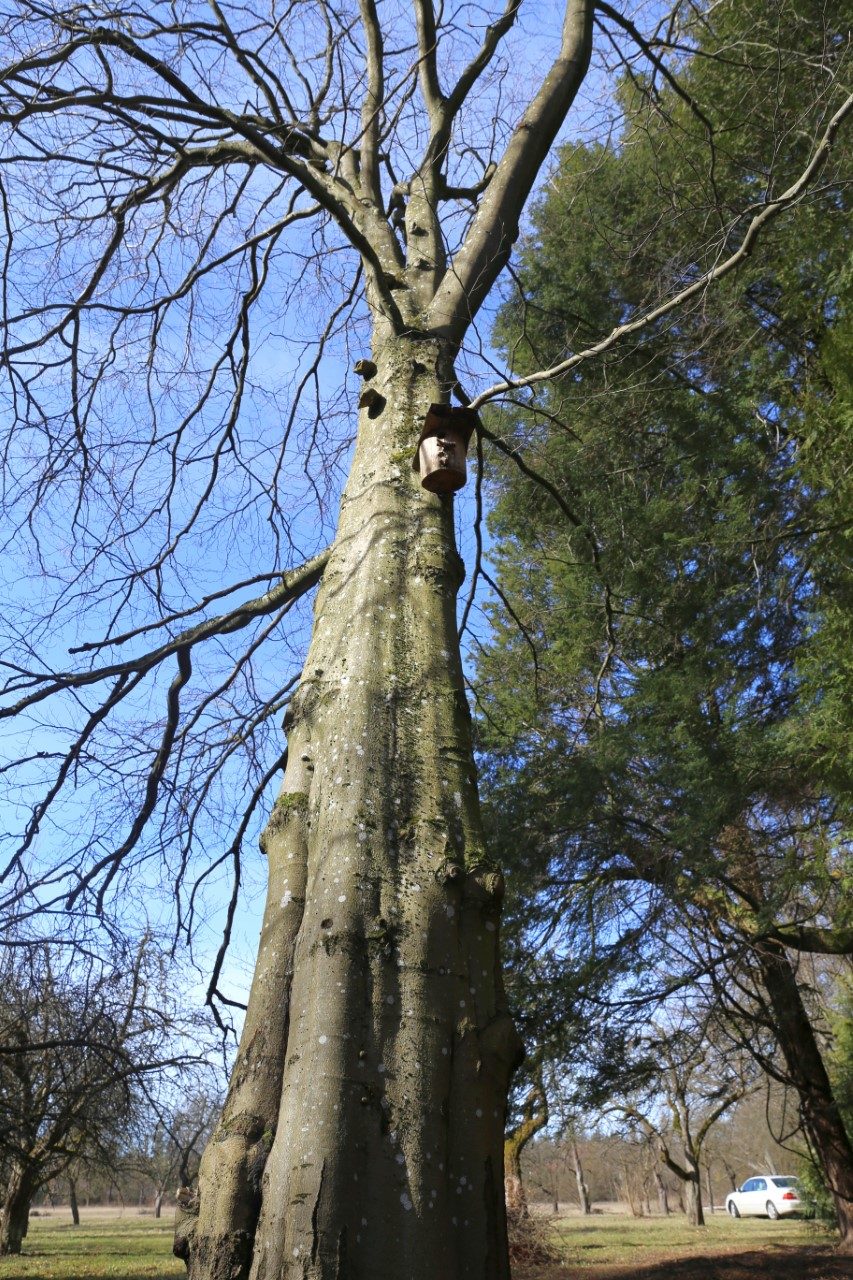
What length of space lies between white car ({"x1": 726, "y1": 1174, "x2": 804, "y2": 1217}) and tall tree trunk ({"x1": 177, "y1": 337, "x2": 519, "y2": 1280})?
26297 millimetres

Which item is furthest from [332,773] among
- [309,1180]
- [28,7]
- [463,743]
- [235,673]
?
[28,7]

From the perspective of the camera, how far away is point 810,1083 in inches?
375

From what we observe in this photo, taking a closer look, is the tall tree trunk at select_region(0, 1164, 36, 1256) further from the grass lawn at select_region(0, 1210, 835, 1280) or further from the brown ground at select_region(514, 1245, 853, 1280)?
the brown ground at select_region(514, 1245, 853, 1280)

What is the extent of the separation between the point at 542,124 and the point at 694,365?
16.7 ft

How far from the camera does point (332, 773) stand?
8.73 ft

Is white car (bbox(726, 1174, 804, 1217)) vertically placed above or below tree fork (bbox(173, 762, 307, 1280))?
below

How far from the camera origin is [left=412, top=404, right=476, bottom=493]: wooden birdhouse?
3.30 meters

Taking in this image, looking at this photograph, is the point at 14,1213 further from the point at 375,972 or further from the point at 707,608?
the point at 375,972

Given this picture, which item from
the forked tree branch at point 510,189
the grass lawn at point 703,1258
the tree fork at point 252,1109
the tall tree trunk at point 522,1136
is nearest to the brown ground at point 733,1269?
the grass lawn at point 703,1258

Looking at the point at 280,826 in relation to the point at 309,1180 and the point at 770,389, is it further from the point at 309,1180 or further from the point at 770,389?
the point at 770,389

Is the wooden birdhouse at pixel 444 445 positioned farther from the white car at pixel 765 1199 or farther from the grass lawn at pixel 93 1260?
the white car at pixel 765 1199

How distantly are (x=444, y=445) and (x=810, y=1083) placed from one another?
8.89m

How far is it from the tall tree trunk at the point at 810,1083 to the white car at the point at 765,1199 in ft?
54.5

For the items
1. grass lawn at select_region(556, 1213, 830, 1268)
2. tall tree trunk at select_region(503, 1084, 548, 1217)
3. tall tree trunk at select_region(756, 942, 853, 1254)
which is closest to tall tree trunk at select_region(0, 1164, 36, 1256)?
tall tree trunk at select_region(503, 1084, 548, 1217)
